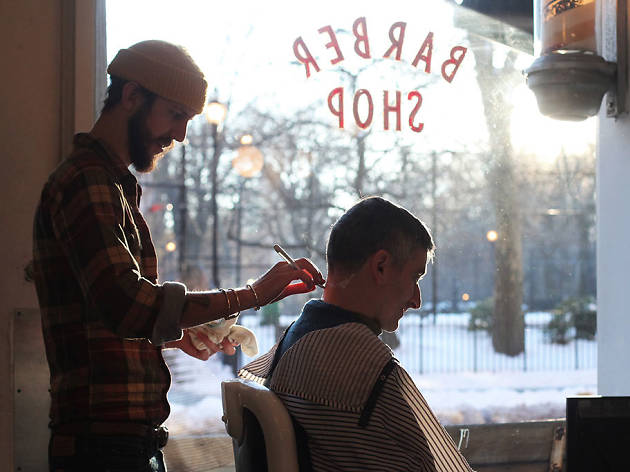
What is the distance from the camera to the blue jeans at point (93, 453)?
4.51 ft

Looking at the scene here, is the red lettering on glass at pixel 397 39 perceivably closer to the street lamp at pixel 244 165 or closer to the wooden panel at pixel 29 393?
the wooden panel at pixel 29 393

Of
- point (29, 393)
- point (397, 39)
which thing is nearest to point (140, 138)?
point (29, 393)

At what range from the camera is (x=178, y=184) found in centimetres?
536

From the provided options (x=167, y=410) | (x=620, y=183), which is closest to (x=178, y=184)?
(x=620, y=183)

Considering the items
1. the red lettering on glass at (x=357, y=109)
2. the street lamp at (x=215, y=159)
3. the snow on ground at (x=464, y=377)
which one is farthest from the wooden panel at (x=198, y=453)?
the street lamp at (x=215, y=159)

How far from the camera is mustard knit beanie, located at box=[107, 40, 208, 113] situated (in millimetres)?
1443

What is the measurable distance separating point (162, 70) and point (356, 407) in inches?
29.4

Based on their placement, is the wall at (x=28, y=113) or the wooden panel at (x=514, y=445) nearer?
the wall at (x=28, y=113)

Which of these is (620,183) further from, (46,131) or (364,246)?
(46,131)

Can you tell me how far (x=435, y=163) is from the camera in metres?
2.80

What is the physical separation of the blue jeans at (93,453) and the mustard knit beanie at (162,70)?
670mm

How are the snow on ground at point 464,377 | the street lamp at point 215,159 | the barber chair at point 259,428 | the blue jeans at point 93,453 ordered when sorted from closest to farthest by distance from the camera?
1. the barber chair at point 259,428
2. the blue jeans at point 93,453
3. the snow on ground at point 464,377
4. the street lamp at point 215,159

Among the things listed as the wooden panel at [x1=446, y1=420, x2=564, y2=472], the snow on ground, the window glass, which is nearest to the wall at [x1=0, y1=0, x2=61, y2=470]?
the window glass

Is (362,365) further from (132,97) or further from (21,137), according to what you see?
(21,137)
